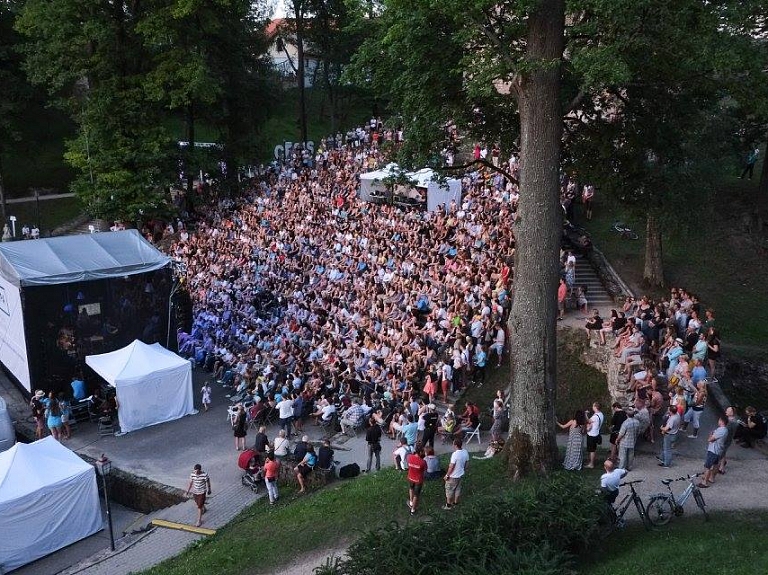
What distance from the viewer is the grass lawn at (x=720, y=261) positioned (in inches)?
748

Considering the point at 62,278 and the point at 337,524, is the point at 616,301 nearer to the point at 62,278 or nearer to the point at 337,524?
the point at 337,524

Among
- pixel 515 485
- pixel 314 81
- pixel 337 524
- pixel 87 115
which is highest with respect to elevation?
pixel 314 81

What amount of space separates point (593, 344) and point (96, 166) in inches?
873

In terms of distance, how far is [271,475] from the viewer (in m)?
13.5

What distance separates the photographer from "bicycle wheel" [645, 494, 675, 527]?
10.0 meters

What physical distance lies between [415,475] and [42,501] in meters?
8.04

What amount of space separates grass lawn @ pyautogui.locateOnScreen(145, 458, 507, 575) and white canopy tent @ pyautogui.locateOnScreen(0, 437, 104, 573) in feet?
11.4

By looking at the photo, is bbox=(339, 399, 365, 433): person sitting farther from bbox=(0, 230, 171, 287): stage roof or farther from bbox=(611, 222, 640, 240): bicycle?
bbox=(611, 222, 640, 240): bicycle

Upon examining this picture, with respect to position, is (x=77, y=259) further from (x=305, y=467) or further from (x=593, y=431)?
(x=593, y=431)

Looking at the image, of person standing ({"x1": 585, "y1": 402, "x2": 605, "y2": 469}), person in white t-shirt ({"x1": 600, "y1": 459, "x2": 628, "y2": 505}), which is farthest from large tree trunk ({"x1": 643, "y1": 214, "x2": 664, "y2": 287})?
person in white t-shirt ({"x1": 600, "y1": 459, "x2": 628, "y2": 505})

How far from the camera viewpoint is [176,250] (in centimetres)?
2936

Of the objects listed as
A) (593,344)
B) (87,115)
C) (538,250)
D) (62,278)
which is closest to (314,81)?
(87,115)

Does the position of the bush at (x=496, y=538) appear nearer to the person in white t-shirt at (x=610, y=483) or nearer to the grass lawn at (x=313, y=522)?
the person in white t-shirt at (x=610, y=483)

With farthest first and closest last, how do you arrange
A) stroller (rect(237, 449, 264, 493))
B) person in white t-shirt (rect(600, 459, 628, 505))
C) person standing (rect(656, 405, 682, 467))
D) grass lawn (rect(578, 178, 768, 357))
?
grass lawn (rect(578, 178, 768, 357))
stroller (rect(237, 449, 264, 493))
person standing (rect(656, 405, 682, 467))
person in white t-shirt (rect(600, 459, 628, 505))
